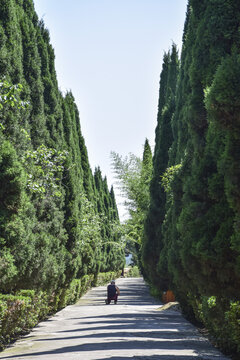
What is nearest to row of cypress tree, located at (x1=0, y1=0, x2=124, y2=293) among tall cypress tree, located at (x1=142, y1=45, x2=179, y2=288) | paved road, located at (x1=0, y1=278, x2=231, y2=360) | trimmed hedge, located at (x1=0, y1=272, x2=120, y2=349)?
trimmed hedge, located at (x1=0, y1=272, x2=120, y2=349)

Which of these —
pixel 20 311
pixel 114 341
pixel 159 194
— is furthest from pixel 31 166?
pixel 159 194

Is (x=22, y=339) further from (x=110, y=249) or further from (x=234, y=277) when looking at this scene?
(x=110, y=249)

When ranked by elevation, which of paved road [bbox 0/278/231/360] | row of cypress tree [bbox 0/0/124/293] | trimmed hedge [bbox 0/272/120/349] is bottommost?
paved road [bbox 0/278/231/360]

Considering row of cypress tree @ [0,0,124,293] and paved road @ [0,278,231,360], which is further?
row of cypress tree @ [0,0,124,293]

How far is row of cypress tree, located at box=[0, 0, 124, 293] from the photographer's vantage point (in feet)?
31.8

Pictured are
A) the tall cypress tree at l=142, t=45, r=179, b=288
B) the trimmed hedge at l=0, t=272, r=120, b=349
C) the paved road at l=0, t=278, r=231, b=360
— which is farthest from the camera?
the tall cypress tree at l=142, t=45, r=179, b=288

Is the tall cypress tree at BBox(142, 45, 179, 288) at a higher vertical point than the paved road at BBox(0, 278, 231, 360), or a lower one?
higher

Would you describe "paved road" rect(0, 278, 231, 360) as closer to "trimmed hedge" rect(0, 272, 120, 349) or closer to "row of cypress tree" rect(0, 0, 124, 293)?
"trimmed hedge" rect(0, 272, 120, 349)

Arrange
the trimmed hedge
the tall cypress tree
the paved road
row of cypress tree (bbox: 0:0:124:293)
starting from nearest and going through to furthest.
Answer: the paved road < row of cypress tree (bbox: 0:0:124:293) < the trimmed hedge < the tall cypress tree

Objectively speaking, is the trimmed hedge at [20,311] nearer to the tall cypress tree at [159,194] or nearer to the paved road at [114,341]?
the paved road at [114,341]

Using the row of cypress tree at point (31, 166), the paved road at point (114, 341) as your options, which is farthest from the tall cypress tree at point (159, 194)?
the paved road at point (114, 341)

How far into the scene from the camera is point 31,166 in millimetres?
11914

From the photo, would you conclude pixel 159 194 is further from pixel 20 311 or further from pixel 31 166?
pixel 20 311

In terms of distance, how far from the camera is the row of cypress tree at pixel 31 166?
969 centimetres
